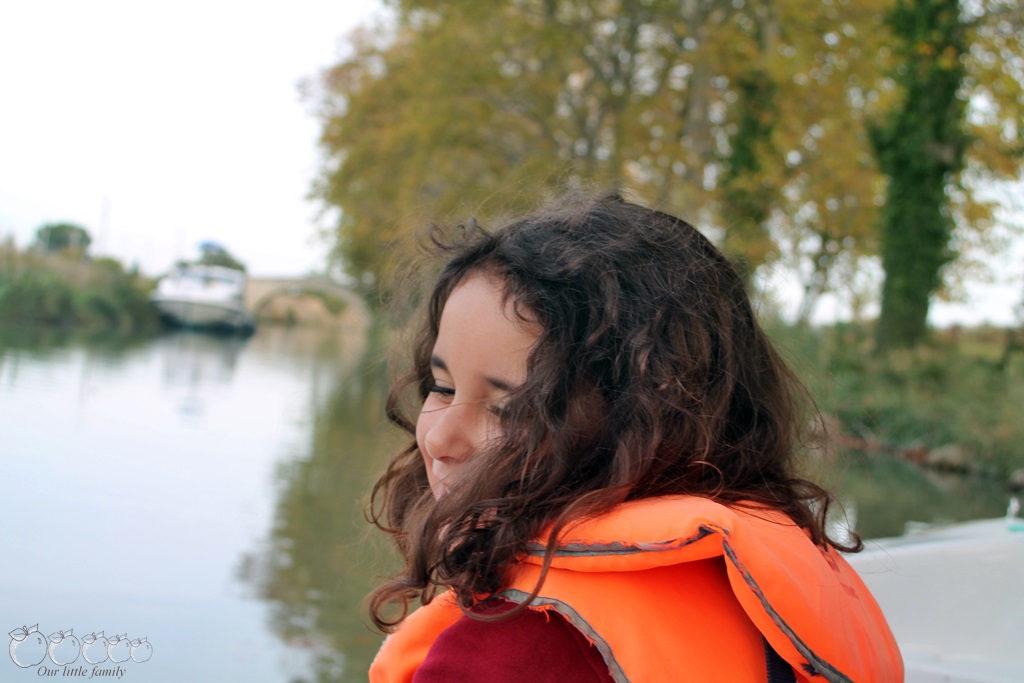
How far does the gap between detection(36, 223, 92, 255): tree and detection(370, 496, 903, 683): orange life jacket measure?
226 inches

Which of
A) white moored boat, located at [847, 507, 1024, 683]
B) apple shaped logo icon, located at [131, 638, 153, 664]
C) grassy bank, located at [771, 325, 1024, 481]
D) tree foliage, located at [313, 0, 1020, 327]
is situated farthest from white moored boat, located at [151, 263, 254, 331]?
white moored boat, located at [847, 507, 1024, 683]

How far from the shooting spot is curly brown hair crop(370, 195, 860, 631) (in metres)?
1.28

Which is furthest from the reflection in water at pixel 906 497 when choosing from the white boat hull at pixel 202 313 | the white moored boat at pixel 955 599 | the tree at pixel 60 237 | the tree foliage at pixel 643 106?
the white boat hull at pixel 202 313

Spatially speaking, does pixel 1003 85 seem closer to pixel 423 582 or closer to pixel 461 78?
pixel 461 78

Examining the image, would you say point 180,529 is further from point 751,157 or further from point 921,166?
point 751,157

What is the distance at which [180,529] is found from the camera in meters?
3.84

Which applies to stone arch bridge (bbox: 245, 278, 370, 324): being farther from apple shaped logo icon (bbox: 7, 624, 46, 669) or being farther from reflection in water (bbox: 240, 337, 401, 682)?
apple shaped logo icon (bbox: 7, 624, 46, 669)

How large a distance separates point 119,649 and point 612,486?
4.51 ft

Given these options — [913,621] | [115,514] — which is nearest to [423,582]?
[913,621]

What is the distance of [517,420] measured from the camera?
1.34m

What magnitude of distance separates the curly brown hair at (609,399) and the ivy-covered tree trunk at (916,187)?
15.1 metres

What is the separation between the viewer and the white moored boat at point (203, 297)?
1994 cm

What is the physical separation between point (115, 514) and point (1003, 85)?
10407 millimetres

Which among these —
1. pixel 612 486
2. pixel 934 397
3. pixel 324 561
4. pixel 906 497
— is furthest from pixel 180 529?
pixel 934 397
